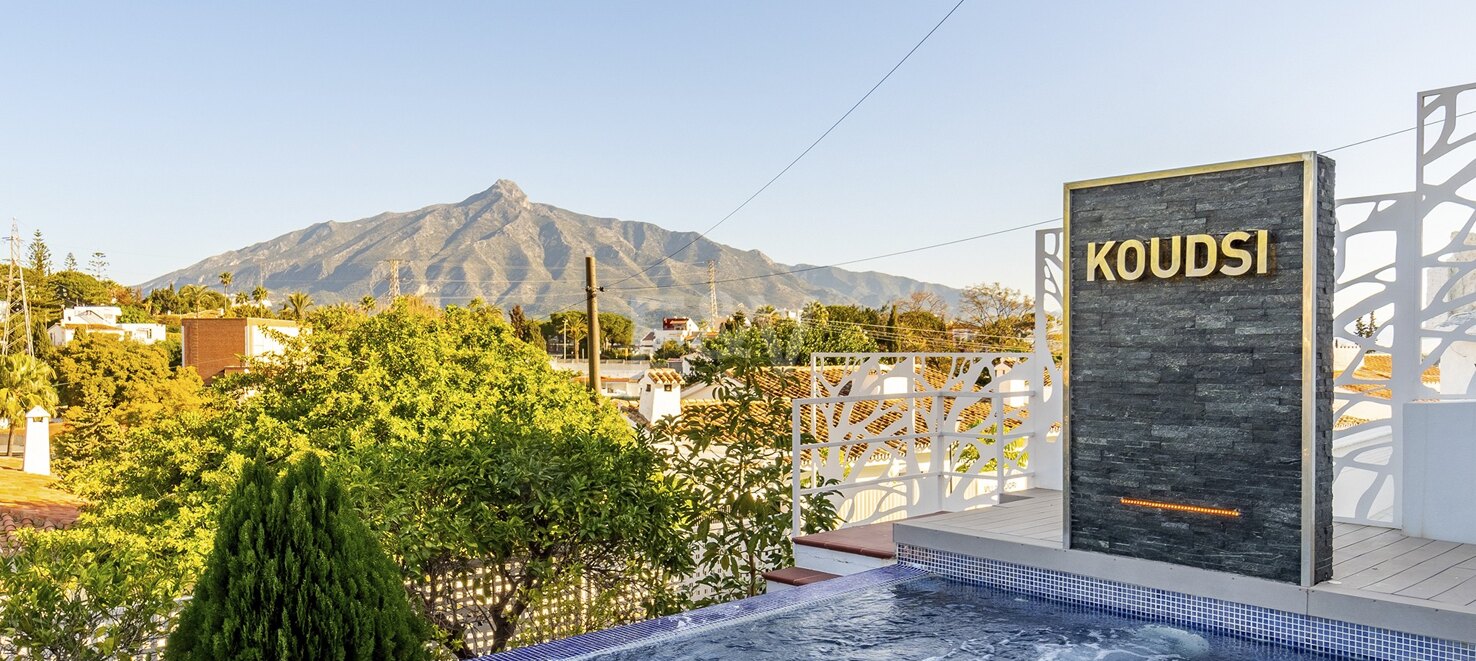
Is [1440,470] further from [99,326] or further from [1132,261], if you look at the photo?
[99,326]

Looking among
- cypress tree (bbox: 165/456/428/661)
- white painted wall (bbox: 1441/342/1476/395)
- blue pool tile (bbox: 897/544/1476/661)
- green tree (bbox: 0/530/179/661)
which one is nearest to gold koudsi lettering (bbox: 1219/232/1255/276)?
blue pool tile (bbox: 897/544/1476/661)

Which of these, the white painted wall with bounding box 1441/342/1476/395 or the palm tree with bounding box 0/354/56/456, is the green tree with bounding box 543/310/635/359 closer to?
the palm tree with bounding box 0/354/56/456

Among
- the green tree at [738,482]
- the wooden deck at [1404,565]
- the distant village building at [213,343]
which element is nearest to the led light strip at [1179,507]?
the wooden deck at [1404,565]

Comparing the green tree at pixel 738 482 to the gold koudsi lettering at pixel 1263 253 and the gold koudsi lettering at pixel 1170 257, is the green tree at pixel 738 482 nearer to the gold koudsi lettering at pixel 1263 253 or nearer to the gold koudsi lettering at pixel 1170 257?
the gold koudsi lettering at pixel 1170 257

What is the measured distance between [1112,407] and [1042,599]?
1.03 metres

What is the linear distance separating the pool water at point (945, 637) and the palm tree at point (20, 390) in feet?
121

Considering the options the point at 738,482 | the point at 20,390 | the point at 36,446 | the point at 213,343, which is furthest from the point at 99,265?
the point at 738,482

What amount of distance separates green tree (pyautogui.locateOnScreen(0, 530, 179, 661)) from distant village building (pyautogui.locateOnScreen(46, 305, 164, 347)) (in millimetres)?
55495

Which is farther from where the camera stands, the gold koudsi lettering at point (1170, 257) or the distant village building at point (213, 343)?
the distant village building at point (213, 343)

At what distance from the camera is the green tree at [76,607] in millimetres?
3146

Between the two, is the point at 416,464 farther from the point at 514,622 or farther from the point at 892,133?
the point at 892,133

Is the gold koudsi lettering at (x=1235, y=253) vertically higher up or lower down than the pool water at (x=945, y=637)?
higher up

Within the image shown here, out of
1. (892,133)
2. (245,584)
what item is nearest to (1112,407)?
(245,584)

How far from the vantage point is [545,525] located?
5270mm
